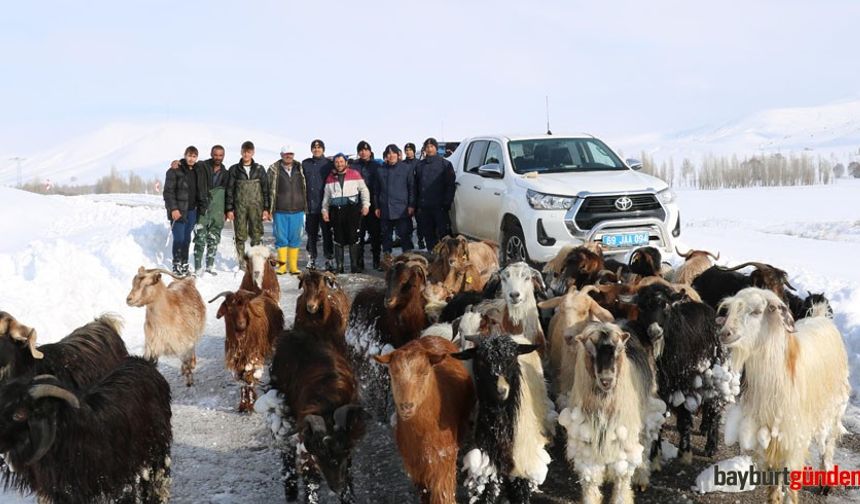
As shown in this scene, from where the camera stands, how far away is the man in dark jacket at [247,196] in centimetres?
1254

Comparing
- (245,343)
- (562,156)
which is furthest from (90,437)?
(562,156)

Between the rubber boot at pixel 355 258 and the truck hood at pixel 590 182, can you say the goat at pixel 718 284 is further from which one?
the rubber boot at pixel 355 258

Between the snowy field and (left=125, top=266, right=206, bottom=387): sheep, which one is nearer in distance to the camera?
the snowy field

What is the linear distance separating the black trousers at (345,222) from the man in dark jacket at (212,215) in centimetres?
196

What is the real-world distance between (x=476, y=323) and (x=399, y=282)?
122cm

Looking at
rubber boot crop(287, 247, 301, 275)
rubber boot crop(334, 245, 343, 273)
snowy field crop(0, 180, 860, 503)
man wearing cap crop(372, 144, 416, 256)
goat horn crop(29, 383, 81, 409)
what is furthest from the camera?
rubber boot crop(287, 247, 301, 275)

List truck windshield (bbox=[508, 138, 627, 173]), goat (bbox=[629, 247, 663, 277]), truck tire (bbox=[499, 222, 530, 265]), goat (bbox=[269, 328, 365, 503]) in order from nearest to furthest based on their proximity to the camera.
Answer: goat (bbox=[269, 328, 365, 503]) → goat (bbox=[629, 247, 663, 277]) → truck tire (bbox=[499, 222, 530, 265]) → truck windshield (bbox=[508, 138, 627, 173])

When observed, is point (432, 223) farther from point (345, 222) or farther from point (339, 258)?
point (339, 258)

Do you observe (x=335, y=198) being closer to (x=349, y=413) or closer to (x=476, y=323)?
(x=476, y=323)

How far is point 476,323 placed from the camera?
6.01 m

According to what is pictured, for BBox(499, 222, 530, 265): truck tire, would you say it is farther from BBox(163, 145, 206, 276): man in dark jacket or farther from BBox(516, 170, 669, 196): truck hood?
BBox(163, 145, 206, 276): man in dark jacket

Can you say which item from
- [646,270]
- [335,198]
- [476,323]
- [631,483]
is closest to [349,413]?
[476,323]

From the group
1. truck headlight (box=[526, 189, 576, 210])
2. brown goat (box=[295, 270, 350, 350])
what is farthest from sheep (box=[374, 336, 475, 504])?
truck headlight (box=[526, 189, 576, 210])

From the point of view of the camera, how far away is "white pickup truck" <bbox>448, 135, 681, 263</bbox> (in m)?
9.62
